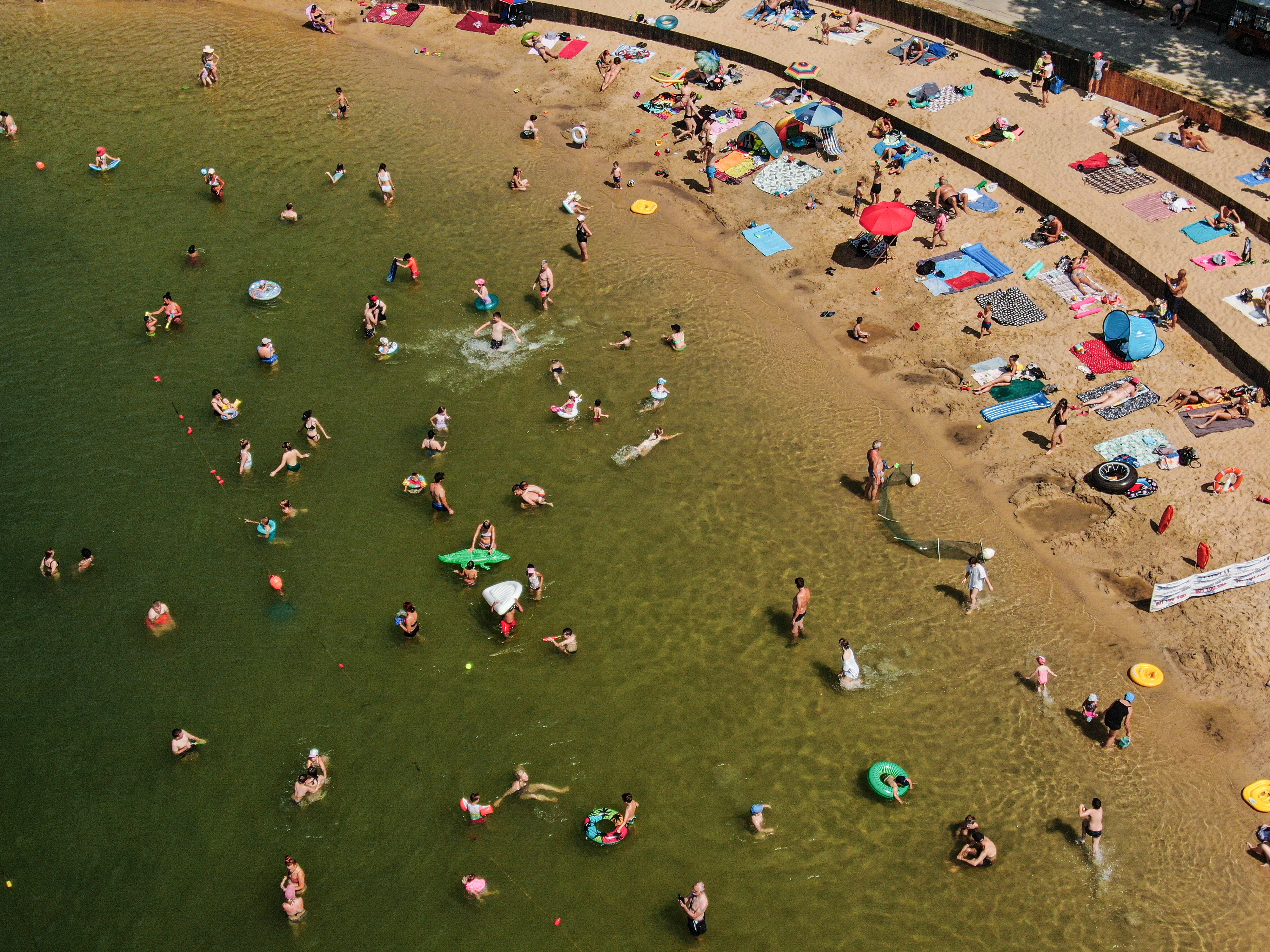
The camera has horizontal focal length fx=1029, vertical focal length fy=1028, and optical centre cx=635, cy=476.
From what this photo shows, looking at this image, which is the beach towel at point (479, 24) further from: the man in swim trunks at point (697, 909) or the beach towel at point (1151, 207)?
the man in swim trunks at point (697, 909)

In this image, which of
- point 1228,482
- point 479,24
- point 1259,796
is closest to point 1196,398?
point 1228,482

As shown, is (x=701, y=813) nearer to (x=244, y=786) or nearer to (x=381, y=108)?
(x=244, y=786)

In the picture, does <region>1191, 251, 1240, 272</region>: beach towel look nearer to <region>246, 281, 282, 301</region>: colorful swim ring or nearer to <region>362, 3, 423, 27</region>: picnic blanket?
<region>246, 281, 282, 301</region>: colorful swim ring

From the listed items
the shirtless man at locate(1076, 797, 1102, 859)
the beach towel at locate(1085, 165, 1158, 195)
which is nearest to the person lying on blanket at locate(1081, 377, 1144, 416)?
the beach towel at locate(1085, 165, 1158, 195)

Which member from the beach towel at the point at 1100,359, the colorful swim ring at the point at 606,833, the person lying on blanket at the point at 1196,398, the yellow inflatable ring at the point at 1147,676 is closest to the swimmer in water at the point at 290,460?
the colorful swim ring at the point at 606,833

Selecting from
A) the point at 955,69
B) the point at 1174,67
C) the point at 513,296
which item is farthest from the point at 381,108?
the point at 1174,67

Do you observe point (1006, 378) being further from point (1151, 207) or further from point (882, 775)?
point (882, 775)
